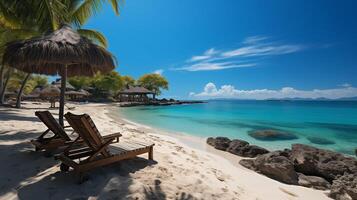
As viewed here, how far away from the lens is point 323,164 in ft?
18.3

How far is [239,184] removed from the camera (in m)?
3.95

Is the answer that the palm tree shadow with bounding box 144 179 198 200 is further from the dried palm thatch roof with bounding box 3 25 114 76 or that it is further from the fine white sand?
the dried palm thatch roof with bounding box 3 25 114 76

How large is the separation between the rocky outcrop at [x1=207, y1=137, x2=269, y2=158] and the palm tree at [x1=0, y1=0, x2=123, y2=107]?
21.2 feet

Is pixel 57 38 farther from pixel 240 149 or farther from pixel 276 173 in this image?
pixel 240 149

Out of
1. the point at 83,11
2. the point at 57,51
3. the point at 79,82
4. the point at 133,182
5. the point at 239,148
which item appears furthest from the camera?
the point at 79,82

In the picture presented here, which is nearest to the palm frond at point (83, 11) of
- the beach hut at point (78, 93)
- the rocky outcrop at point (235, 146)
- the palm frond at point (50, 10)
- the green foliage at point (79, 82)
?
the palm frond at point (50, 10)

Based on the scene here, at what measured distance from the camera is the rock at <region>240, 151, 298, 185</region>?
4832 mm

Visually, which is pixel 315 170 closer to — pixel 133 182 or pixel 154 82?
pixel 133 182

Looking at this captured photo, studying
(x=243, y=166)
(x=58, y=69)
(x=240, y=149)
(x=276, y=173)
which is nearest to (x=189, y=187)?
(x=276, y=173)

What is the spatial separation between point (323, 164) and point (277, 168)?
1.60 metres

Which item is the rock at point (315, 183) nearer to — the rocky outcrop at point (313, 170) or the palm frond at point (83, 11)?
the rocky outcrop at point (313, 170)

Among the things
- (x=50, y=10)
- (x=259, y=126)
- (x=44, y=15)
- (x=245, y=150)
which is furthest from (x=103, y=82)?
(x=245, y=150)

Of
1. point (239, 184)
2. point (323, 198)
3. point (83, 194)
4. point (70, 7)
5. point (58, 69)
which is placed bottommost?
point (323, 198)

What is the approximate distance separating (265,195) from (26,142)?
5.23 m
